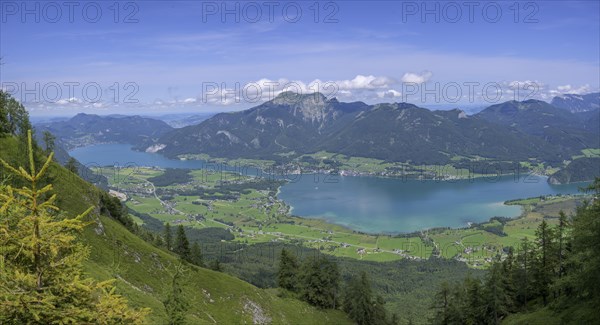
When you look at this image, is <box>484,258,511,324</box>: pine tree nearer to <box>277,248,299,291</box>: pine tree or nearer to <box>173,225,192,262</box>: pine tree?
<box>277,248,299,291</box>: pine tree

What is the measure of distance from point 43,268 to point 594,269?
3554cm

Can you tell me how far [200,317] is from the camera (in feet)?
143

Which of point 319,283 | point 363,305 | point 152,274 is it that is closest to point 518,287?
point 363,305

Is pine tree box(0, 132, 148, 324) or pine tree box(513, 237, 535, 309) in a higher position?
pine tree box(0, 132, 148, 324)

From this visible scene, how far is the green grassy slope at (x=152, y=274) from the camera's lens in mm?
43562

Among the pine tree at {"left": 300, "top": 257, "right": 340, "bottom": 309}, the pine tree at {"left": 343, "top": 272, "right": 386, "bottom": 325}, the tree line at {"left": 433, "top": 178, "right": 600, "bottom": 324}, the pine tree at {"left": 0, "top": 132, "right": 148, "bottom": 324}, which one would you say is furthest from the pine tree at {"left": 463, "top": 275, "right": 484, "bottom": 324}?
the pine tree at {"left": 0, "top": 132, "right": 148, "bottom": 324}

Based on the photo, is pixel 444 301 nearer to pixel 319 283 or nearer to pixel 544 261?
pixel 544 261

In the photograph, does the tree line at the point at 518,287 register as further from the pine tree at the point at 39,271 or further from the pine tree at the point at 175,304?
the pine tree at the point at 39,271

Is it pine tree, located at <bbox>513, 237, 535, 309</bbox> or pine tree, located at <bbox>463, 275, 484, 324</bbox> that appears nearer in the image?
pine tree, located at <bbox>463, 275, 484, 324</bbox>

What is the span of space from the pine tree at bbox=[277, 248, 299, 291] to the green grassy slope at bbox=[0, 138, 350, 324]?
37.1ft

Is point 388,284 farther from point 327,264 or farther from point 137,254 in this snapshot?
point 137,254

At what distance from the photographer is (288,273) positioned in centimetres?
7706

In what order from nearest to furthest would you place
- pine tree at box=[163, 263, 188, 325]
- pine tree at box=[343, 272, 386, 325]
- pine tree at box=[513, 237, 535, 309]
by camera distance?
pine tree at box=[163, 263, 188, 325]
pine tree at box=[513, 237, 535, 309]
pine tree at box=[343, 272, 386, 325]

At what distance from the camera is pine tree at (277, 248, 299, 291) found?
250ft
